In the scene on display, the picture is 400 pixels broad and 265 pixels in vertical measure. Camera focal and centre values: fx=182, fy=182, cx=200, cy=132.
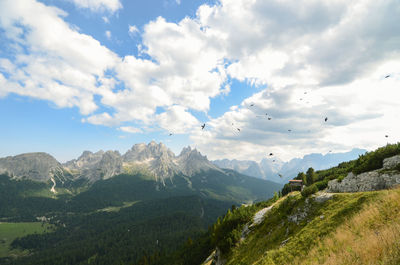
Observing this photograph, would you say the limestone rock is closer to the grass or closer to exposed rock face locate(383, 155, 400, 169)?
exposed rock face locate(383, 155, 400, 169)

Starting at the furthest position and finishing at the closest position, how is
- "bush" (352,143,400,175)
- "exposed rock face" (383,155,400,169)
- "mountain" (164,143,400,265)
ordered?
"bush" (352,143,400,175) < "exposed rock face" (383,155,400,169) < "mountain" (164,143,400,265)

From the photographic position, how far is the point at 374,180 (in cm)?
2989

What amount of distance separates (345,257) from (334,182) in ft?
108

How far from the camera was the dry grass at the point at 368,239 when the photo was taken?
36.1 feet

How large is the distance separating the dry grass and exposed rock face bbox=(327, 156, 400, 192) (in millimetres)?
12179

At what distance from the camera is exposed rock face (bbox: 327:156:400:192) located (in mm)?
27380

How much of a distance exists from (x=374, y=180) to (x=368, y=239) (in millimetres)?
23639

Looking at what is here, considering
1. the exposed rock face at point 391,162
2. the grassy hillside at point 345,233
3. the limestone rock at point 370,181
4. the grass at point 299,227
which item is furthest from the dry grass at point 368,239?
the exposed rock face at point 391,162

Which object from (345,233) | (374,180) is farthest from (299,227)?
(374,180)

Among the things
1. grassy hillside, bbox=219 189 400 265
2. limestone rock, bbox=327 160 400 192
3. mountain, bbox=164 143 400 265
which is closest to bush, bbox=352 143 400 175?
mountain, bbox=164 143 400 265

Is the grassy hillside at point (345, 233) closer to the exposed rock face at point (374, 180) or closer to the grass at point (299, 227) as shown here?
the grass at point (299, 227)

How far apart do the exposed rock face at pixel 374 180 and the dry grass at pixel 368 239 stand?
1218cm

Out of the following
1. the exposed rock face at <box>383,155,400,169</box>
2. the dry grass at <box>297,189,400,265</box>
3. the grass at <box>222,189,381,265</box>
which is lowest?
the grass at <box>222,189,381,265</box>

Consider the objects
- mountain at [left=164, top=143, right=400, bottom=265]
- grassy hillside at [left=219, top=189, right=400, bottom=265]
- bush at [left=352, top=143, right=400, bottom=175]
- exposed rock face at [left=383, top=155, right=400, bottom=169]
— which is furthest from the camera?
bush at [left=352, top=143, right=400, bottom=175]
